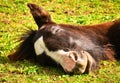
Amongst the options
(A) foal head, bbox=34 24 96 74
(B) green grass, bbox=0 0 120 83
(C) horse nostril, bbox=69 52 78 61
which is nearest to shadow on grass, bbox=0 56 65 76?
(B) green grass, bbox=0 0 120 83

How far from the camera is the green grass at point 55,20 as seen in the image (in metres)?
4.61

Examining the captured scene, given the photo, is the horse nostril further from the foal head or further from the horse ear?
the horse ear

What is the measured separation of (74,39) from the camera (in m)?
4.75

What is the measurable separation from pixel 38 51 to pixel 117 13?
341 cm

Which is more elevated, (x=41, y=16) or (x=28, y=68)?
(x=41, y=16)

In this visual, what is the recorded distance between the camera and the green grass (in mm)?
4613

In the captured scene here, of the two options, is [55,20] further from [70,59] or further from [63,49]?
[70,59]

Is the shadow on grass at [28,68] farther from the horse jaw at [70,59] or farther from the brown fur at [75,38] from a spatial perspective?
the horse jaw at [70,59]

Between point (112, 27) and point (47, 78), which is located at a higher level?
point (112, 27)

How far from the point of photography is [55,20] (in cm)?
723

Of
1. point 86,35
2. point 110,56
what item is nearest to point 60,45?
point 86,35

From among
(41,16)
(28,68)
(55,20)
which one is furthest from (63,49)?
(55,20)

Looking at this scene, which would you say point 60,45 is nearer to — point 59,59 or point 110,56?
point 59,59

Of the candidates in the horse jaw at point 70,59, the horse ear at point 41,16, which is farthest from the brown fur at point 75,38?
the horse jaw at point 70,59
